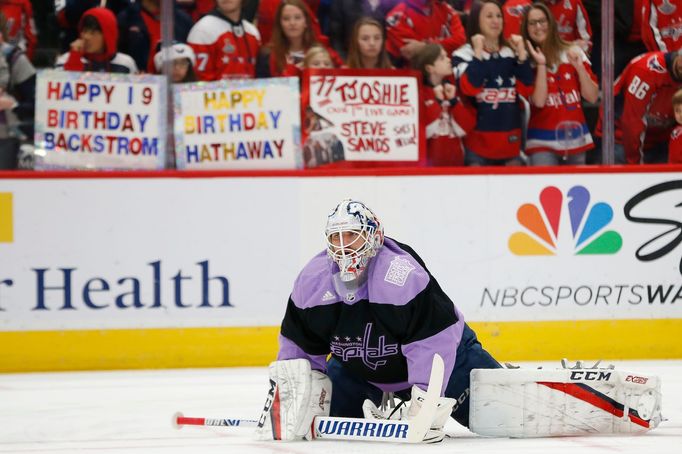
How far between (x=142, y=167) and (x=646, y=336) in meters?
3.06

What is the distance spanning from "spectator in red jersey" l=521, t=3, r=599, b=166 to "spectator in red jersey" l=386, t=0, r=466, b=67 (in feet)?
1.44

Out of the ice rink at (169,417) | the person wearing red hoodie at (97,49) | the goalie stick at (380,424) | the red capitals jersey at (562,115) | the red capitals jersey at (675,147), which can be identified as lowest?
the ice rink at (169,417)

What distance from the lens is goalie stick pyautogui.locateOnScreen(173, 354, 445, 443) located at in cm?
412

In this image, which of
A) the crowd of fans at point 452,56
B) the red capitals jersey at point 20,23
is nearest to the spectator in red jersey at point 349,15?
the crowd of fans at point 452,56

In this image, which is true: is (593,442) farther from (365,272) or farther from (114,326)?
(114,326)

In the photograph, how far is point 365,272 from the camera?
4348 millimetres

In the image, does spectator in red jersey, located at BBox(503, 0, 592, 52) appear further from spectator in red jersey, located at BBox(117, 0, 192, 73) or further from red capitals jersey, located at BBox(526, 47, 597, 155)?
spectator in red jersey, located at BBox(117, 0, 192, 73)

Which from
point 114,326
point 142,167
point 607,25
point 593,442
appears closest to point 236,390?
point 114,326

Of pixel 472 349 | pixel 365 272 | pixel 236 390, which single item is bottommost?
pixel 236 390

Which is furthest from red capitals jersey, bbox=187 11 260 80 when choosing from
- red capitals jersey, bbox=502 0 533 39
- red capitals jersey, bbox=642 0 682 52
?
red capitals jersey, bbox=642 0 682 52

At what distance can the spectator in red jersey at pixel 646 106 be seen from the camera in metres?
7.20

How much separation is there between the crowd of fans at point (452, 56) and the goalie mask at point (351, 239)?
113 inches

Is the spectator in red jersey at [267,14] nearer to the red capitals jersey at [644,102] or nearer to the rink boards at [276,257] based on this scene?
the rink boards at [276,257]

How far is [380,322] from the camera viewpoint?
4.32 m
